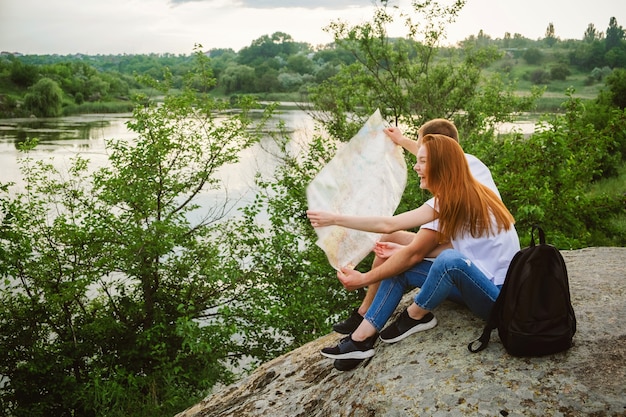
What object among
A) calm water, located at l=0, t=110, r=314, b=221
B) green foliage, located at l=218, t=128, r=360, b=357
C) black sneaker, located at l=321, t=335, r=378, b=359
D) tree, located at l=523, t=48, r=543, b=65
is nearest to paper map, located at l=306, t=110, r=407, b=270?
black sneaker, located at l=321, t=335, r=378, b=359

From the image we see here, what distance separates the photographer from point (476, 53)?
14516 mm

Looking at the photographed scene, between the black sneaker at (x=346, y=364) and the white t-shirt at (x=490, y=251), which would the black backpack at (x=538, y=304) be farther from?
the black sneaker at (x=346, y=364)

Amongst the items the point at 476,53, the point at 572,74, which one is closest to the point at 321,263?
the point at 476,53

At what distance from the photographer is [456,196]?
3.05m

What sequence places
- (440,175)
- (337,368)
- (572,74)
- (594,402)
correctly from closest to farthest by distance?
(594,402) → (440,175) → (337,368) → (572,74)

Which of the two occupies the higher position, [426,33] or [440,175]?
[426,33]

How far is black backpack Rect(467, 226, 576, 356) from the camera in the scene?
263cm

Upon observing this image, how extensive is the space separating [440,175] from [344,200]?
78 cm

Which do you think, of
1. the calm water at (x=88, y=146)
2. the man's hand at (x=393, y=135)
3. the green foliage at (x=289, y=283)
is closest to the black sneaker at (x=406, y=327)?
the man's hand at (x=393, y=135)

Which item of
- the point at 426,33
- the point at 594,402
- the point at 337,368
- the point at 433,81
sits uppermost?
the point at 426,33

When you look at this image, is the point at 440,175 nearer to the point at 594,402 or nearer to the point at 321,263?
the point at 594,402

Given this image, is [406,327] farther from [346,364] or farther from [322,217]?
[322,217]

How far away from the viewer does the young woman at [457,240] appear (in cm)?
300

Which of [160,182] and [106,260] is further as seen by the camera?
[160,182]
